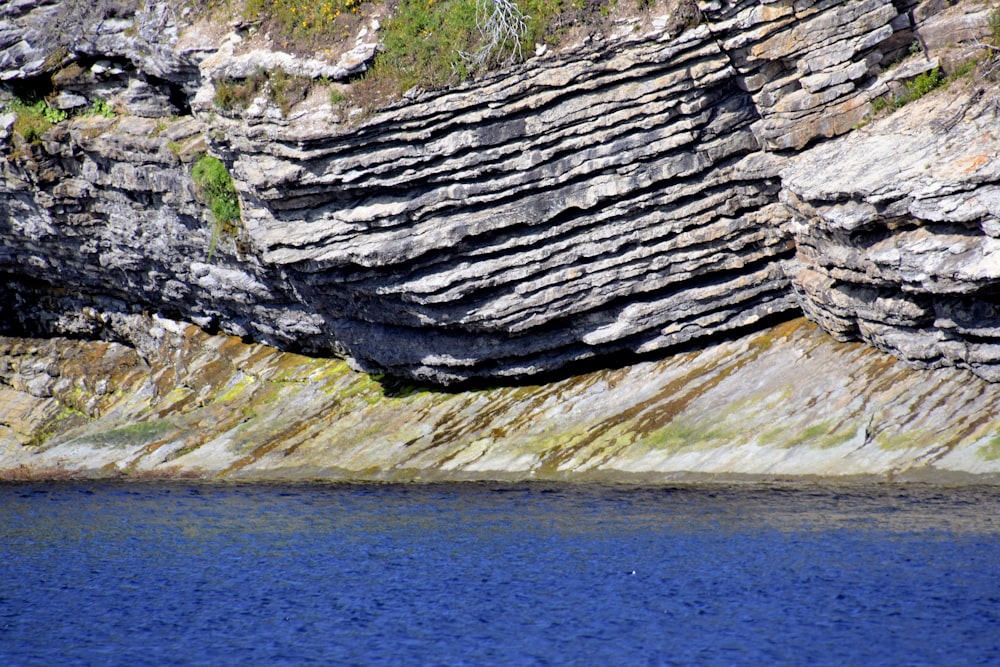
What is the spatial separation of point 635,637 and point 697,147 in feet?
52.4

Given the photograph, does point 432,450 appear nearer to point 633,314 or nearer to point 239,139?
point 633,314

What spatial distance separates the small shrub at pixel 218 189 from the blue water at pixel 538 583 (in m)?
11.9

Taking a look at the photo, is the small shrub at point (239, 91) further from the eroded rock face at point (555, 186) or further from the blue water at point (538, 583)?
the blue water at point (538, 583)

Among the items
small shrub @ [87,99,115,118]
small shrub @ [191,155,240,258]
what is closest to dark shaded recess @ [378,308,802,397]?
small shrub @ [191,155,240,258]

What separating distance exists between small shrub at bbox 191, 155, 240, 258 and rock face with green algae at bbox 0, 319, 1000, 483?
24.5ft

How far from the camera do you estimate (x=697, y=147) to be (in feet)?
99.1

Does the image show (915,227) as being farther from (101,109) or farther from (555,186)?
(101,109)

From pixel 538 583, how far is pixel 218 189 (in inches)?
847

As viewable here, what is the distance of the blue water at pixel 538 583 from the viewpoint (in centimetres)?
1842

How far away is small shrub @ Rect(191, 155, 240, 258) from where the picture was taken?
123ft

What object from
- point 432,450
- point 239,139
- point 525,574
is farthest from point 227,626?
point 239,139

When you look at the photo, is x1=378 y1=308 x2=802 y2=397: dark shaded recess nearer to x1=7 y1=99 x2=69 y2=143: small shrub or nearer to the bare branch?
the bare branch

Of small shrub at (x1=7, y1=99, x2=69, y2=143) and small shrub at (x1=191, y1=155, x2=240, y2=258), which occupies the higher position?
small shrub at (x1=7, y1=99, x2=69, y2=143)

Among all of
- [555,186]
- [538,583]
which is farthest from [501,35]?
[538,583]
